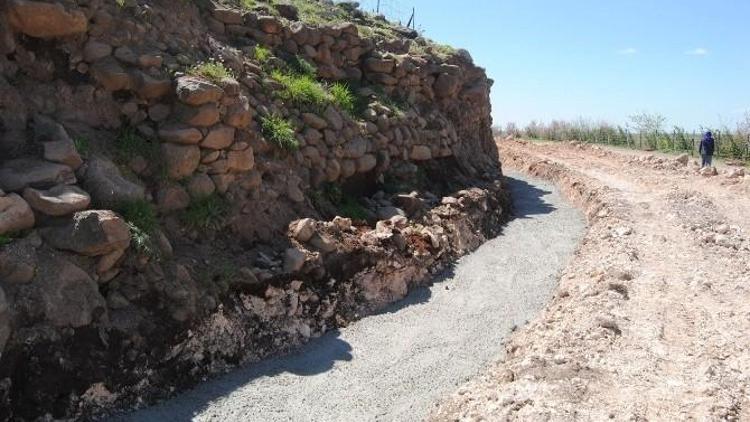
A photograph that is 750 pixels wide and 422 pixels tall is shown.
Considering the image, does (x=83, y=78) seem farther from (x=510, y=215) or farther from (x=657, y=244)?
(x=510, y=215)

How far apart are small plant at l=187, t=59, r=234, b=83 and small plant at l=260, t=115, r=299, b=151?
33.1 inches

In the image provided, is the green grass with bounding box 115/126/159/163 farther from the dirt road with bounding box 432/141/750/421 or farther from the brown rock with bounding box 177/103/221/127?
the dirt road with bounding box 432/141/750/421

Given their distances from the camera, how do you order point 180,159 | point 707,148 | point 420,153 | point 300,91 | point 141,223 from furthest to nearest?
point 707,148 → point 420,153 → point 300,91 → point 180,159 → point 141,223

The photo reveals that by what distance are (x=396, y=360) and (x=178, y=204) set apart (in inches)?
116

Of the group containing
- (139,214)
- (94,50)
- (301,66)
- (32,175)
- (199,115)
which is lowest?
(139,214)

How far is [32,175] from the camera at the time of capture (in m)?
5.64

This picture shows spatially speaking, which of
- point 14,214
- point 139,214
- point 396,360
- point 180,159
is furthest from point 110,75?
point 396,360

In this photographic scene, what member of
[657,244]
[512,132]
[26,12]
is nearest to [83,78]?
[26,12]

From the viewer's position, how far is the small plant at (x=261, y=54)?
1007 cm

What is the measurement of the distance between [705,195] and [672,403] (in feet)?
34.1

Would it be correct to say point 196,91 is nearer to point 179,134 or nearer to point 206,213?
point 179,134

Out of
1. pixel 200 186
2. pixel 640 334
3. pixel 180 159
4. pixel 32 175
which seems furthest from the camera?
pixel 200 186

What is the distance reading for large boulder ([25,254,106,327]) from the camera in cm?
516

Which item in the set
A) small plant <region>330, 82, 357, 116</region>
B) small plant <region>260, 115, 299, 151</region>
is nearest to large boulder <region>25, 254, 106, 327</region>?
small plant <region>260, 115, 299, 151</region>
